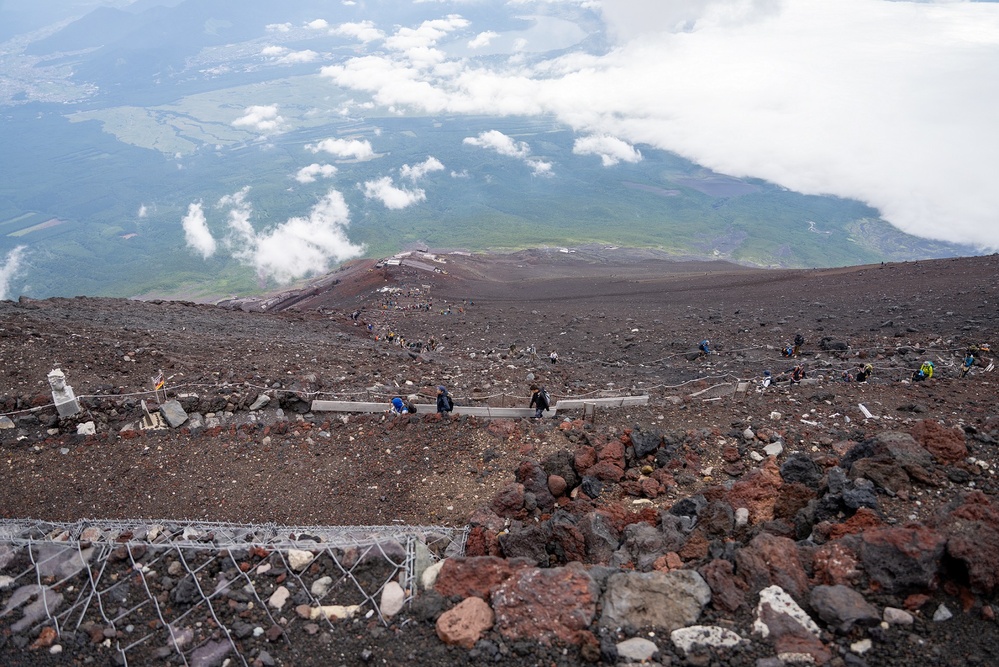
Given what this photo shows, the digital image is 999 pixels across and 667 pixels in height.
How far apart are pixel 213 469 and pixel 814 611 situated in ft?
29.1

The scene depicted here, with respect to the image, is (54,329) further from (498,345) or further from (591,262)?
(591,262)

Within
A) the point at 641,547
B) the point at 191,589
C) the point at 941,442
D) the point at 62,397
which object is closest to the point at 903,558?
the point at 641,547

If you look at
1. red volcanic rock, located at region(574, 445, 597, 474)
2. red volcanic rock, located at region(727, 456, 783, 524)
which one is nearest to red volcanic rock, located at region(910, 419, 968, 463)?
red volcanic rock, located at region(727, 456, 783, 524)

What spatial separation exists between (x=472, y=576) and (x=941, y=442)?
6254 millimetres

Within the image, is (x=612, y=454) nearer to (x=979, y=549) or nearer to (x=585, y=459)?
(x=585, y=459)

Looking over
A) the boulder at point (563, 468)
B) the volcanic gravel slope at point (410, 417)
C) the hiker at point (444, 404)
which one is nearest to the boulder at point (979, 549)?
the volcanic gravel slope at point (410, 417)

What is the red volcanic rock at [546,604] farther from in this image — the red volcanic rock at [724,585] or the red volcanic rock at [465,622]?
the red volcanic rock at [724,585]

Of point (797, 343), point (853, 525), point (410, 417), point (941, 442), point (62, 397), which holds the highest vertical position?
point (941, 442)

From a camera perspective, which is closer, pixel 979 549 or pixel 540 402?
pixel 979 549

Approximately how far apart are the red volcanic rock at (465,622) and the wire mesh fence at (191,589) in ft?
2.02

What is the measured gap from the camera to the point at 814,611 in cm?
468

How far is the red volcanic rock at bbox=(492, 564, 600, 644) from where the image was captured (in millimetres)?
4836

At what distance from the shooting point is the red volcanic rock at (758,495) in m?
6.77

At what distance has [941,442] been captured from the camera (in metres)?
6.93
